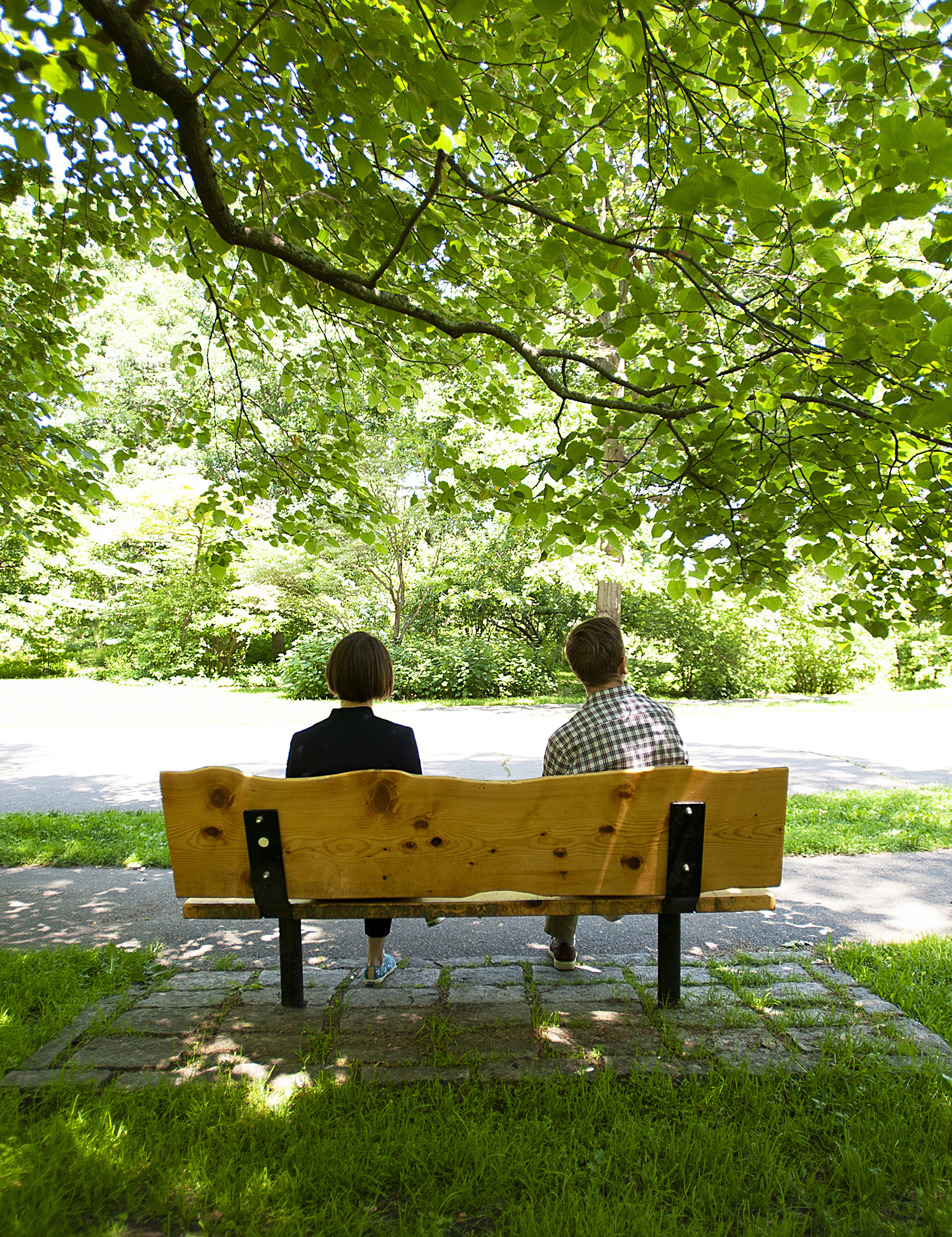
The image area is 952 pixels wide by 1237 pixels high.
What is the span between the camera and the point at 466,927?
3.94m

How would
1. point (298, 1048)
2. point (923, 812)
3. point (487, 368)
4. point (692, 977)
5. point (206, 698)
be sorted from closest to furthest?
1. point (298, 1048)
2. point (692, 977)
3. point (487, 368)
4. point (923, 812)
5. point (206, 698)

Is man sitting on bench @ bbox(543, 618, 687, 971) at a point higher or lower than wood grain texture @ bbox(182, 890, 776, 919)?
higher

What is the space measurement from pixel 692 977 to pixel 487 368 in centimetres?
369

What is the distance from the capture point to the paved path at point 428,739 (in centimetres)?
791

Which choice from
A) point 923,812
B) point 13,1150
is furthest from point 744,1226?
point 923,812

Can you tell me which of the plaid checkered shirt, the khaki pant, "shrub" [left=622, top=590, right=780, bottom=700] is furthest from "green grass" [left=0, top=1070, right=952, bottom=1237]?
"shrub" [left=622, top=590, right=780, bottom=700]

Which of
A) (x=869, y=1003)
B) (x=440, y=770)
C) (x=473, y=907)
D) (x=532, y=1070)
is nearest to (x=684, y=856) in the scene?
(x=473, y=907)

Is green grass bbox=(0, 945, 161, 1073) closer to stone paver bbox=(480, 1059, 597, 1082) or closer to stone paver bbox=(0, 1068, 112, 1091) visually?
stone paver bbox=(0, 1068, 112, 1091)

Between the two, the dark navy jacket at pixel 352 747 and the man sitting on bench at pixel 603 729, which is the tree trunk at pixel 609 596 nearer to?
the man sitting on bench at pixel 603 729

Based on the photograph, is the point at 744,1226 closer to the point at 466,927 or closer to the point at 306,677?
the point at 466,927

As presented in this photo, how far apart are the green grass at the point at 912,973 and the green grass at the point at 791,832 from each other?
1.73 meters

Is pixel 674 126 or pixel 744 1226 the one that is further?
pixel 674 126

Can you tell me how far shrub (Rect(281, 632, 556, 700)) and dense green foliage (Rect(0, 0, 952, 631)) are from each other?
13.9 m

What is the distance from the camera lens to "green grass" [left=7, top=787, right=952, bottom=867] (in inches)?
198
